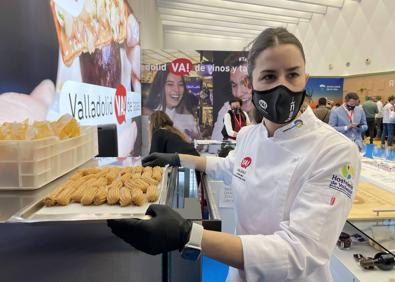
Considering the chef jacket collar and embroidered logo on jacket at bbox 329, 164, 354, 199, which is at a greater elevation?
the chef jacket collar

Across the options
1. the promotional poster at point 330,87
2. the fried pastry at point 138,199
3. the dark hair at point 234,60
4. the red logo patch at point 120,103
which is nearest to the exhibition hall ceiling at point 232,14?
the promotional poster at point 330,87

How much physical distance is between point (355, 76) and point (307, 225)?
15203 mm

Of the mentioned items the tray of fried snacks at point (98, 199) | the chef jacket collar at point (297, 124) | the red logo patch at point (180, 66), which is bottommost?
the tray of fried snacks at point (98, 199)

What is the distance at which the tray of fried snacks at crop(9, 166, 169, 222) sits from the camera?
2.60 feet

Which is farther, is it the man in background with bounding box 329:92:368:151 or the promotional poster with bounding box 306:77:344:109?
the promotional poster with bounding box 306:77:344:109

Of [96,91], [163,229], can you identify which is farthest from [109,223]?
[96,91]

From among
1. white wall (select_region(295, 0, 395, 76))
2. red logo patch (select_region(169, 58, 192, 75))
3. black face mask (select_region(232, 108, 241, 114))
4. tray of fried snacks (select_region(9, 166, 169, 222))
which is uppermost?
white wall (select_region(295, 0, 395, 76))

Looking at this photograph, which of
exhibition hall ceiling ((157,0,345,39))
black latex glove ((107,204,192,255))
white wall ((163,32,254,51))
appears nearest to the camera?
black latex glove ((107,204,192,255))

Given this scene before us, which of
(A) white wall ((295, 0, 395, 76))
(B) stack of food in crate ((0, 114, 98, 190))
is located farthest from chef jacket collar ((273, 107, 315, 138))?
(A) white wall ((295, 0, 395, 76))

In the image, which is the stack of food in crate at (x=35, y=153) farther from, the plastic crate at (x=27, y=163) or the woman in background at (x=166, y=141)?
the woman in background at (x=166, y=141)

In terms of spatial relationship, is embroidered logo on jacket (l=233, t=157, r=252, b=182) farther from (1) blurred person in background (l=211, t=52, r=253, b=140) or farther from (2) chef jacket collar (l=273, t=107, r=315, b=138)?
(1) blurred person in background (l=211, t=52, r=253, b=140)

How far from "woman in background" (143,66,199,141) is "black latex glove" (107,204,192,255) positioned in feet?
20.2

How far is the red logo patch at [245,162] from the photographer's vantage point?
123 centimetres

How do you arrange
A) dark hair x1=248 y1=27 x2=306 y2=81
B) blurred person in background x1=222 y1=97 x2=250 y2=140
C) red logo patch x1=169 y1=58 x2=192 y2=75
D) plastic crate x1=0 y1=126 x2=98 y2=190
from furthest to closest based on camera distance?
red logo patch x1=169 y1=58 x2=192 y2=75 < blurred person in background x1=222 y1=97 x2=250 y2=140 < dark hair x1=248 y1=27 x2=306 y2=81 < plastic crate x1=0 y1=126 x2=98 y2=190
